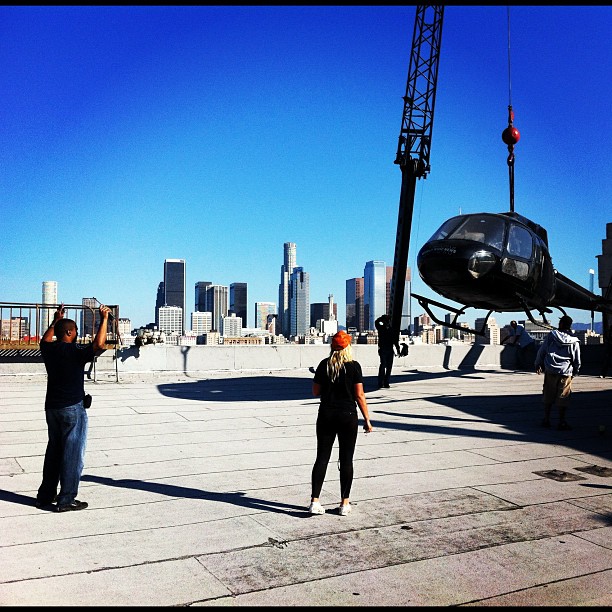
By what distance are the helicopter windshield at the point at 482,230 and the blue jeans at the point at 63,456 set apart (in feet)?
30.0

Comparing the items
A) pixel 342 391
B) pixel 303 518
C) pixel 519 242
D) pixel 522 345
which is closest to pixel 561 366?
pixel 519 242

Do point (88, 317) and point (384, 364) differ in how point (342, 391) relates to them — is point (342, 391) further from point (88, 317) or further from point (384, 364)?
point (88, 317)

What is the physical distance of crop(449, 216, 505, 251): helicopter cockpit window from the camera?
1281cm

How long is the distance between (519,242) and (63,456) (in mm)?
10471

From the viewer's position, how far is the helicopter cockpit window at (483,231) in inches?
504

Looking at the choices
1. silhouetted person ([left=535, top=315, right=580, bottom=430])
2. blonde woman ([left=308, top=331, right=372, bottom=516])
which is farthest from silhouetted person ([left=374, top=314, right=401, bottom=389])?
blonde woman ([left=308, top=331, right=372, bottom=516])

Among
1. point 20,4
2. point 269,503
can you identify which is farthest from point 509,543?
point 20,4

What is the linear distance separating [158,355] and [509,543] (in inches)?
700

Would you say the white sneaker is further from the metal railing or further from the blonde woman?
the metal railing

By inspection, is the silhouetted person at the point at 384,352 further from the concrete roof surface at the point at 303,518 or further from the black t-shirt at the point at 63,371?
the black t-shirt at the point at 63,371

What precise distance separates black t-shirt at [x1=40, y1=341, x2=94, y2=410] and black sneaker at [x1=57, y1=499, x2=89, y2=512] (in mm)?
944

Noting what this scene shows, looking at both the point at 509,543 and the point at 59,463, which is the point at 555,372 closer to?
the point at 509,543

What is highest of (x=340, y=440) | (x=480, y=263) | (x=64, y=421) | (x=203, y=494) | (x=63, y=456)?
(x=480, y=263)

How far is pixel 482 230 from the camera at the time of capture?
13000 millimetres
